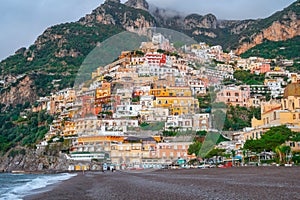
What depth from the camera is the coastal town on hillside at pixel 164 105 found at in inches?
2118

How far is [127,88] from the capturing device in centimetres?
8256

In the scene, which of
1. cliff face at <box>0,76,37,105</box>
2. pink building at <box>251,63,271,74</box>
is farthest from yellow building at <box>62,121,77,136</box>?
pink building at <box>251,63,271,74</box>

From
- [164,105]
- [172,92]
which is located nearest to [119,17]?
[172,92]

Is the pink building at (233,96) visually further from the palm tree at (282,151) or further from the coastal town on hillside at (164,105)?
the palm tree at (282,151)

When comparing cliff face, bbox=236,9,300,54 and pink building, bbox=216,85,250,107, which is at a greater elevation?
cliff face, bbox=236,9,300,54

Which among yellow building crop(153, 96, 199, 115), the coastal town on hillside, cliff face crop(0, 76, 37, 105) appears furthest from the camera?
cliff face crop(0, 76, 37, 105)

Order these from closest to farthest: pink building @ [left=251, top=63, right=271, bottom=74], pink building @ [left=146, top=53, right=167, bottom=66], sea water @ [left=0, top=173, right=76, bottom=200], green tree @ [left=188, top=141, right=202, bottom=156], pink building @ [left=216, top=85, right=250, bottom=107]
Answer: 1. sea water @ [left=0, top=173, right=76, bottom=200]
2. green tree @ [left=188, top=141, right=202, bottom=156]
3. pink building @ [left=216, top=85, right=250, bottom=107]
4. pink building @ [left=146, top=53, right=167, bottom=66]
5. pink building @ [left=251, top=63, right=271, bottom=74]

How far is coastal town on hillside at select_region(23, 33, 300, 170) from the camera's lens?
177ft

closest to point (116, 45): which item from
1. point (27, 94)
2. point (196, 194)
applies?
point (27, 94)

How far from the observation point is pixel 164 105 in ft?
244

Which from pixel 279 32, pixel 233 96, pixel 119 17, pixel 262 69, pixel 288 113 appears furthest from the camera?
pixel 119 17

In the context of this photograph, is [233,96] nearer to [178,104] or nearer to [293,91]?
[178,104]

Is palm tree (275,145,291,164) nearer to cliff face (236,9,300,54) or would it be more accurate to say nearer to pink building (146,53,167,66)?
pink building (146,53,167,66)

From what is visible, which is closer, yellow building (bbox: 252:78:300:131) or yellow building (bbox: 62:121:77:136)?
yellow building (bbox: 252:78:300:131)
